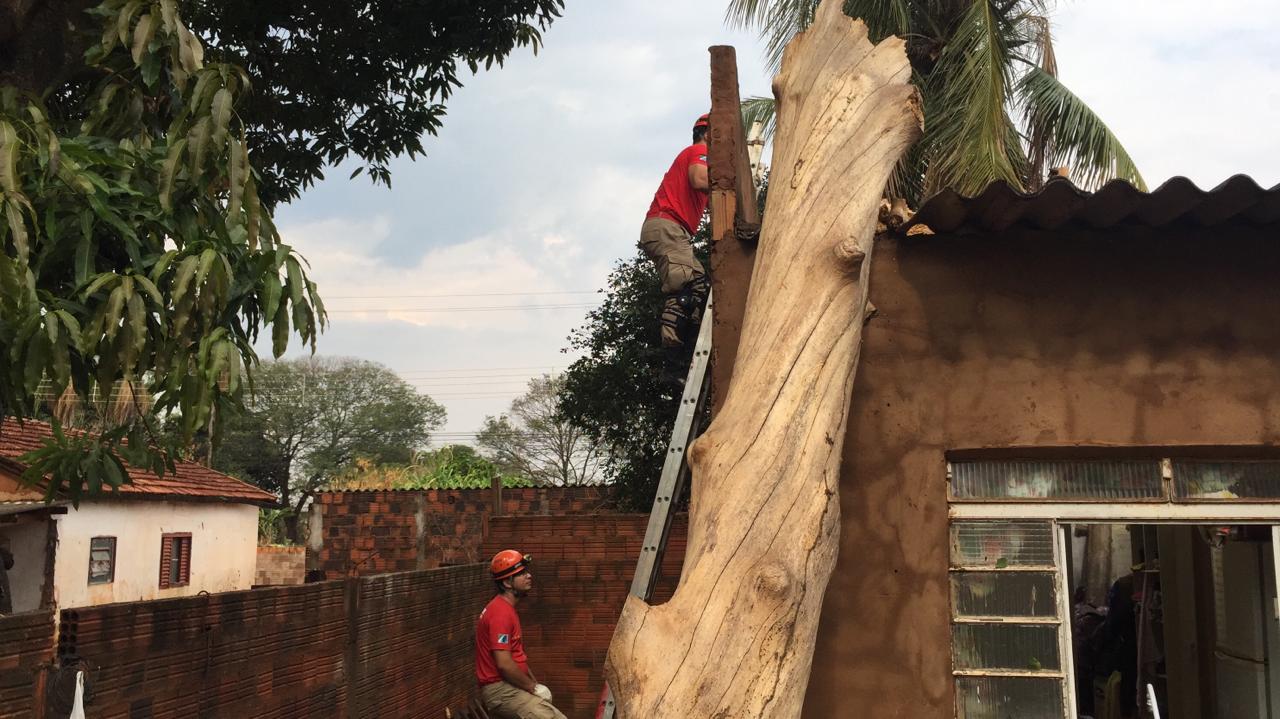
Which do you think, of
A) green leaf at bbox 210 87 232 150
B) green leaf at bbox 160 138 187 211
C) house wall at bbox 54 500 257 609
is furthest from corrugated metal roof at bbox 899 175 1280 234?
house wall at bbox 54 500 257 609

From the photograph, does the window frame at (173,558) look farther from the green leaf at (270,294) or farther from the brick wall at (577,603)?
the green leaf at (270,294)

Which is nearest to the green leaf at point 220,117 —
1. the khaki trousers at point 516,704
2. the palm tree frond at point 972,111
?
the khaki trousers at point 516,704

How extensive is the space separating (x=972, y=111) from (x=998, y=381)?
809 centimetres

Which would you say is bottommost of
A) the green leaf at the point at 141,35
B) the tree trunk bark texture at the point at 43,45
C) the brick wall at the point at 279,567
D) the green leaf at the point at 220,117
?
the brick wall at the point at 279,567

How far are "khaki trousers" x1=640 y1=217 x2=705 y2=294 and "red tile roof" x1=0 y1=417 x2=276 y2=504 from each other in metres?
12.8

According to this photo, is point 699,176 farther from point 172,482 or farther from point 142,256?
point 172,482

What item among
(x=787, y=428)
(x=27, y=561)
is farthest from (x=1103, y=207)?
(x=27, y=561)

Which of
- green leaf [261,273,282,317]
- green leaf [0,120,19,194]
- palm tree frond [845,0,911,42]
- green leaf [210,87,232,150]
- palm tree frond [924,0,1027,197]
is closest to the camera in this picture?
green leaf [0,120,19,194]

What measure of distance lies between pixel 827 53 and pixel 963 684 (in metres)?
2.50

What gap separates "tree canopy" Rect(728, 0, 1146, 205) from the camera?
1195 cm

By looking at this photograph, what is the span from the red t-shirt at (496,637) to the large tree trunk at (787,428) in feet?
8.83

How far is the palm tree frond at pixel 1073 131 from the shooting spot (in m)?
13.2

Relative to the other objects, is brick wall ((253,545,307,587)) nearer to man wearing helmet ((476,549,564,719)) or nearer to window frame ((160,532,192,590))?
window frame ((160,532,192,590))

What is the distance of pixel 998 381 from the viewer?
4.58 metres
